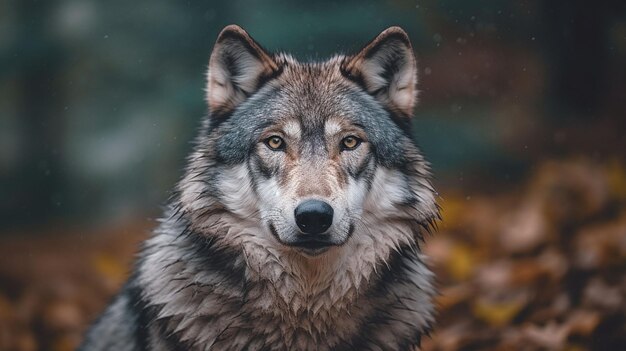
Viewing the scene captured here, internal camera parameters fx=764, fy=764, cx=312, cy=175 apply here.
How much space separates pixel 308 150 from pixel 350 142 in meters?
0.25

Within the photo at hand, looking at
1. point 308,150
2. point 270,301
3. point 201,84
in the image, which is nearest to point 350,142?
point 308,150

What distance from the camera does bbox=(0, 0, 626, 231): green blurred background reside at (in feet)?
23.7

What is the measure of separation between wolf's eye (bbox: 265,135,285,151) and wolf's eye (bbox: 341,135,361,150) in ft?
1.02

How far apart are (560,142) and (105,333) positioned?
4.69 meters

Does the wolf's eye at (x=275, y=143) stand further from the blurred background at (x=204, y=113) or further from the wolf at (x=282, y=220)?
the blurred background at (x=204, y=113)

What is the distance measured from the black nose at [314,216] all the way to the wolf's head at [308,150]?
71 mm

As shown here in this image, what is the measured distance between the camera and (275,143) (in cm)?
387

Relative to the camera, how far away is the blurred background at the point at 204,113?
705 centimetres

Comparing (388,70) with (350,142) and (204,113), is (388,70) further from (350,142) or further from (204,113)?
(204,113)

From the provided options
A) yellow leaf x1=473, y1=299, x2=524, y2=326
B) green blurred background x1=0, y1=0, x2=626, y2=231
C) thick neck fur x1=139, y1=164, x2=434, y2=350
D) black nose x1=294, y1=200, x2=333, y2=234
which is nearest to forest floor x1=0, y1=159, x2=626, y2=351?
yellow leaf x1=473, y1=299, x2=524, y2=326

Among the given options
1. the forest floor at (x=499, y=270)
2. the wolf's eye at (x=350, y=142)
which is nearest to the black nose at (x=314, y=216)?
the wolf's eye at (x=350, y=142)

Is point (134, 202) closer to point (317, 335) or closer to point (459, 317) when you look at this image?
point (459, 317)

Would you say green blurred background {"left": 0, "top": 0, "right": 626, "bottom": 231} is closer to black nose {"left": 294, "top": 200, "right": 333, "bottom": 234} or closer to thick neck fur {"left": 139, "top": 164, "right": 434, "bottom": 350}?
thick neck fur {"left": 139, "top": 164, "right": 434, "bottom": 350}

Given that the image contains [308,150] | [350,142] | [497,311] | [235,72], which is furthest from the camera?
[497,311]
